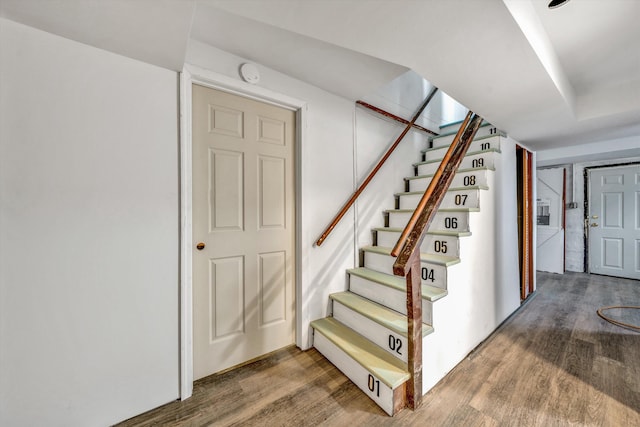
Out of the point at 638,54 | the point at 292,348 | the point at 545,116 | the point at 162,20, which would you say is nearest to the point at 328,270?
the point at 292,348

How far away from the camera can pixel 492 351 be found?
→ 1992mm

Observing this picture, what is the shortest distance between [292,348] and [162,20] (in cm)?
222

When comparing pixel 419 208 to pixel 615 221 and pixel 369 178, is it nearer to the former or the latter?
pixel 369 178

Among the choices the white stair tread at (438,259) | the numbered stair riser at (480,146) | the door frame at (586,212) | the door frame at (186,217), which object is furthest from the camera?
the door frame at (586,212)

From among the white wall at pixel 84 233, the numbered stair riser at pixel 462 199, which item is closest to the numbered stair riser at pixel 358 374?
the white wall at pixel 84 233

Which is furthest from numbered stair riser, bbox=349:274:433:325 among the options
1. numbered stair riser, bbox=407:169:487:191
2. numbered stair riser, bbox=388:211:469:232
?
numbered stair riser, bbox=407:169:487:191

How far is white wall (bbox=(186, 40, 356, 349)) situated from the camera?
2020 millimetres

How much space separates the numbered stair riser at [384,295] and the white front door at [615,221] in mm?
4674

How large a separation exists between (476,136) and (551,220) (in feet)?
10.3

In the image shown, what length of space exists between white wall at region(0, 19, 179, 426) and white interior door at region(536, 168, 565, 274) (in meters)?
5.87

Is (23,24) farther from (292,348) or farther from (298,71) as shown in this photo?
(292,348)

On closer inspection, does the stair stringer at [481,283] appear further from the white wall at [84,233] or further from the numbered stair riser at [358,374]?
the white wall at [84,233]

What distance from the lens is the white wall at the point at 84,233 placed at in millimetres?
1107

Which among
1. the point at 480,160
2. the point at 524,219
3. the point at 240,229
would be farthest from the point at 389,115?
the point at 524,219
